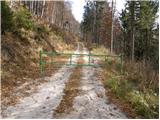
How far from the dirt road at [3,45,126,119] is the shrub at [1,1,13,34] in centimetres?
682

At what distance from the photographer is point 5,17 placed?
19609mm

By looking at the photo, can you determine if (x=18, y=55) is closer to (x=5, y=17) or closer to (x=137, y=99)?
(x=5, y=17)

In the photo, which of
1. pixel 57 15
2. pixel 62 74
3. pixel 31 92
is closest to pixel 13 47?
pixel 62 74

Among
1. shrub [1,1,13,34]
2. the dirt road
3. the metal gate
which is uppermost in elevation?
shrub [1,1,13,34]

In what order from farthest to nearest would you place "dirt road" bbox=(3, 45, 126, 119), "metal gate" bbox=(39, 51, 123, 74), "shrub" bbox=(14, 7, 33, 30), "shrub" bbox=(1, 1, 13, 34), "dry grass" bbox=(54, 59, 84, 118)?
"shrub" bbox=(14, 7, 33, 30)
"shrub" bbox=(1, 1, 13, 34)
"metal gate" bbox=(39, 51, 123, 74)
"dry grass" bbox=(54, 59, 84, 118)
"dirt road" bbox=(3, 45, 126, 119)

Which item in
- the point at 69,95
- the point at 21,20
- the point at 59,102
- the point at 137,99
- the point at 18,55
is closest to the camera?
the point at 59,102

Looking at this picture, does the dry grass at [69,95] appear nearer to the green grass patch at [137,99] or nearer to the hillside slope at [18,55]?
the green grass patch at [137,99]

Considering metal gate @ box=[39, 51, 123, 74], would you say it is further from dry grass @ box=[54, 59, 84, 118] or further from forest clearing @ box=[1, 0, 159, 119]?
dry grass @ box=[54, 59, 84, 118]

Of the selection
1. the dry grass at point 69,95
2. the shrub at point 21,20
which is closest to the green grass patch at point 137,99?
the dry grass at point 69,95

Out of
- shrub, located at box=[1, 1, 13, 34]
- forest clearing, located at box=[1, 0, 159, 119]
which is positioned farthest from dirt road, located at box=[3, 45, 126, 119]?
shrub, located at box=[1, 1, 13, 34]

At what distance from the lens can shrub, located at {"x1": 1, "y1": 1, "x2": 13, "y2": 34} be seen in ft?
63.3

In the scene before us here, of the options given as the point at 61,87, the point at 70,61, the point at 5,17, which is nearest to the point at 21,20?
the point at 5,17

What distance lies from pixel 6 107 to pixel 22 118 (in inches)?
56.3

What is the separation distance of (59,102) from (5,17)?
10.3m
